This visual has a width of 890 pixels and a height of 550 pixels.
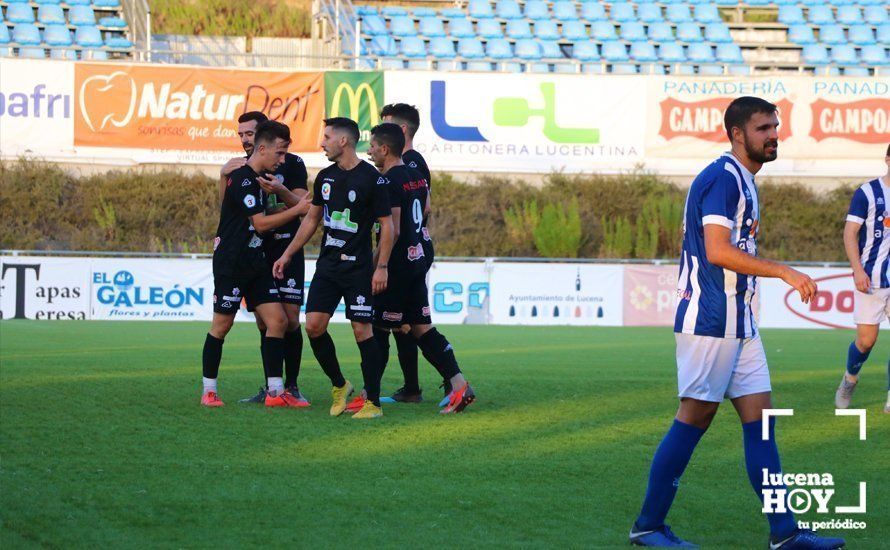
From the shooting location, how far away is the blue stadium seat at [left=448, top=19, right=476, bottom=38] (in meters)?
32.9

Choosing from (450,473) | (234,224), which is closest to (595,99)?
(234,224)

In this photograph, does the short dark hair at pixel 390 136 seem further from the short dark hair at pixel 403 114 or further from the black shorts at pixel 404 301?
the black shorts at pixel 404 301

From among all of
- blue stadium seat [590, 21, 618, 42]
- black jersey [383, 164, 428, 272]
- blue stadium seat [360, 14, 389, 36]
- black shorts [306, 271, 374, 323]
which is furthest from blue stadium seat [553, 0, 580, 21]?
black shorts [306, 271, 374, 323]

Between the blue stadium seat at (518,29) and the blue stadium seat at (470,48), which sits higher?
the blue stadium seat at (518,29)

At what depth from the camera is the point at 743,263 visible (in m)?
4.66

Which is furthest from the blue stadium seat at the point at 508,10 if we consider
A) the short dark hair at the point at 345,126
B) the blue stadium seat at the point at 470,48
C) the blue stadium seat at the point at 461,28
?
the short dark hair at the point at 345,126

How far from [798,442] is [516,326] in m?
14.9

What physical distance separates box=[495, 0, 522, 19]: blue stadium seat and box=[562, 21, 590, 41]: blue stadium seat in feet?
4.55

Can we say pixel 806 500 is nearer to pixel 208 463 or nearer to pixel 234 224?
pixel 208 463

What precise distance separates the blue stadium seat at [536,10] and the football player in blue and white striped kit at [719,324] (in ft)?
97.5

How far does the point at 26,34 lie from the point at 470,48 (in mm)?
11719

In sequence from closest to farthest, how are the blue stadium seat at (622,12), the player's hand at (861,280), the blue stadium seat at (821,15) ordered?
1. the player's hand at (861,280)
2. the blue stadium seat at (622,12)
3. the blue stadium seat at (821,15)

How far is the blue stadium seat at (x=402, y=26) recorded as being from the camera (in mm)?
32594

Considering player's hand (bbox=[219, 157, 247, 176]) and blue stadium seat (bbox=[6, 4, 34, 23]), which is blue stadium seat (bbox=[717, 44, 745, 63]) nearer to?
blue stadium seat (bbox=[6, 4, 34, 23])
